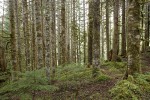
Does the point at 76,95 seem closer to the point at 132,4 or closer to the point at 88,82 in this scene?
the point at 88,82

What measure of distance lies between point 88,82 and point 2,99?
14.2 feet

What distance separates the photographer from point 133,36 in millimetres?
9070

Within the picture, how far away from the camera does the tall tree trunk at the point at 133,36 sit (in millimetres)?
9070

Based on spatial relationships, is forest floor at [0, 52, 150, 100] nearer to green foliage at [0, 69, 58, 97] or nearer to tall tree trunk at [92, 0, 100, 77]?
green foliage at [0, 69, 58, 97]

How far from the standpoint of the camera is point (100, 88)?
9.34m

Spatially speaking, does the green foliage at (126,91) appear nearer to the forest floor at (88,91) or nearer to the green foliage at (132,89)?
the green foliage at (132,89)

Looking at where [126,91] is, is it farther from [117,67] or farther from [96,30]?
[117,67]

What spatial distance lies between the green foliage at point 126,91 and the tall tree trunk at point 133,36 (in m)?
0.96

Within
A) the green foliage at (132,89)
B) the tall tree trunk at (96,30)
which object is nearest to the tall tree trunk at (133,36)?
the green foliage at (132,89)

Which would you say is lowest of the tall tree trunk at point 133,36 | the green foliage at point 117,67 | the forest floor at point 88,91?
the forest floor at point 88,91

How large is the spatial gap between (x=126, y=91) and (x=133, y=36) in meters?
2.41

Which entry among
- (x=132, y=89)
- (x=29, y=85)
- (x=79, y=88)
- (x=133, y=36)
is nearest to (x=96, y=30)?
(x=133, y=36)

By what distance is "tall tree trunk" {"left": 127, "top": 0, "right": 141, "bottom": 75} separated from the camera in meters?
9.07

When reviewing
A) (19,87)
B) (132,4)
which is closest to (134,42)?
(132,4)
